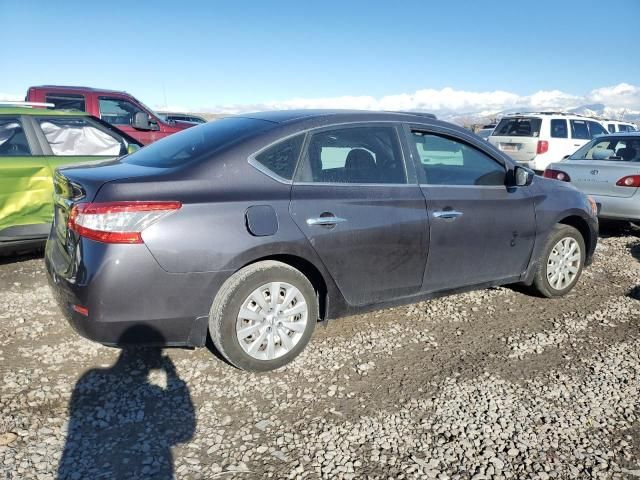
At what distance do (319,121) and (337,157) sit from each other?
267 millimetres

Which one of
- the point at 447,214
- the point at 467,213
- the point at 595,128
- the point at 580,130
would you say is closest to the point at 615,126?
the point at 595,128

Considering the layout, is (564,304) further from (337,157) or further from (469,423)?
(337,157)

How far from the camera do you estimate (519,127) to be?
13094 mm

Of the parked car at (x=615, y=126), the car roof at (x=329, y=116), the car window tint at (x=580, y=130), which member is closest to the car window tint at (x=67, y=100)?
the car roof at (x=329, y=116)

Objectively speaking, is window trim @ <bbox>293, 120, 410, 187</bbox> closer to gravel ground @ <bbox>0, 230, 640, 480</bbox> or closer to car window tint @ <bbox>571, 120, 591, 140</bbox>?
gravel ground @ <bbox>0, 230, 640, 480</bbox>

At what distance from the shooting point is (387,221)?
130 inches

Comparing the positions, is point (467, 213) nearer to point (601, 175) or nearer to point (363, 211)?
point (363, 211)

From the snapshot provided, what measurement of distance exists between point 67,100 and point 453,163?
765 centimetres

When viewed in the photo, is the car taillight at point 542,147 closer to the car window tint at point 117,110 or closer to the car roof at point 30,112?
the car window tint at point 117,110

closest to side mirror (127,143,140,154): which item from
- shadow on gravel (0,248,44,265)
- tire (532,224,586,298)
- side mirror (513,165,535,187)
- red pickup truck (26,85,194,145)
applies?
shadow on gravel (0,248,44,265)

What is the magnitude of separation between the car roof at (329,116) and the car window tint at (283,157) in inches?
7.5

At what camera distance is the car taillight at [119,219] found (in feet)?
8.45

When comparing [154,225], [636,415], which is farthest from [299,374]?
[636,415]

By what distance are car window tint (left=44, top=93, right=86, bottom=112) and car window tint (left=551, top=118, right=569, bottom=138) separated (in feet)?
36.1
